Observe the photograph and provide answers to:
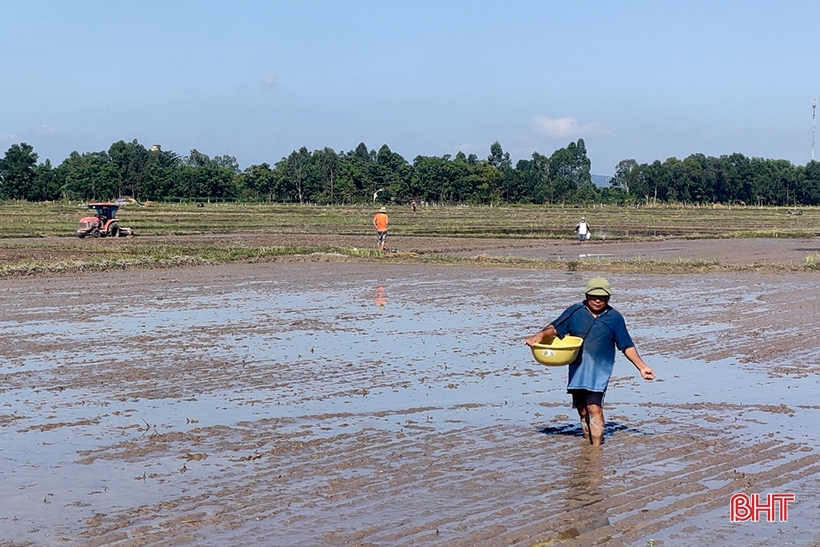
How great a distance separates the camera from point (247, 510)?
6.11 meters

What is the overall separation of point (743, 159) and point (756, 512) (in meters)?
152

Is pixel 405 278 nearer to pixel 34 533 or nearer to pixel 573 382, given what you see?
pixel 573 382

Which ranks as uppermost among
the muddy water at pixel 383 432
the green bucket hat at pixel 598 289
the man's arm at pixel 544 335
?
the green bucket hat at pixel 598 289

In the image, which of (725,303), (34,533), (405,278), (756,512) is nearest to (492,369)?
(756,512)

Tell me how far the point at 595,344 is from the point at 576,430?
0.88 metres

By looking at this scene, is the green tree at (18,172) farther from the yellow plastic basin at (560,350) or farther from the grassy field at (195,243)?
the yellow plastic basin at (560,350)

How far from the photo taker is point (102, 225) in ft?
129

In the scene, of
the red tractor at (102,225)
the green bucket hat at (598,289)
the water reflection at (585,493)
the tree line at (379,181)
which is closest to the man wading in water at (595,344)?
the green bucket hat at (598,289)

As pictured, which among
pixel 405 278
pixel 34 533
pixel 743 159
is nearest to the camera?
pixel 34 533

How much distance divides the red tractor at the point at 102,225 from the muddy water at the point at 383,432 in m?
23.9

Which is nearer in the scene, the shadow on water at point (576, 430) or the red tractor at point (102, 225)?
the shadow on water at point (576, 430)

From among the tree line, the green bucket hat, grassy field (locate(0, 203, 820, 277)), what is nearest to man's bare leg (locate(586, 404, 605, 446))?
the green bucket hat

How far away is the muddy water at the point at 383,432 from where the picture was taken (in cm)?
591

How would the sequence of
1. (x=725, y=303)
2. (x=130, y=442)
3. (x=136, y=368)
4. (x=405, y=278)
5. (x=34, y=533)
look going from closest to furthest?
1. (x=34, y=533)
2. (x=130, y=442)
3. (x=136, y=368)
4. (x=725, y=303)
5. (x=405, y=278)
